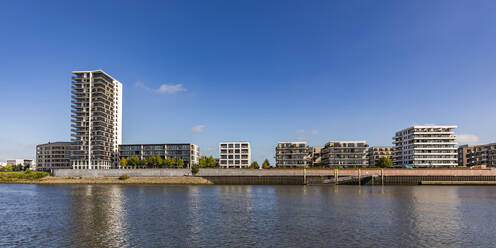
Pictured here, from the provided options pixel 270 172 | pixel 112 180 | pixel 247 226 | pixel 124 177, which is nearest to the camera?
pixel 247 226

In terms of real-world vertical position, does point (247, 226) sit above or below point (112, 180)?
above

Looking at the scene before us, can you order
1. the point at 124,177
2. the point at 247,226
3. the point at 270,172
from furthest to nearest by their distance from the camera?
the point at 124,177 → the point at 270,172 → the point at 247,226

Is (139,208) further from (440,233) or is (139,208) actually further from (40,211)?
(440,233)

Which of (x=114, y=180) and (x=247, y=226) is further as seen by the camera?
(x=114, y=180)

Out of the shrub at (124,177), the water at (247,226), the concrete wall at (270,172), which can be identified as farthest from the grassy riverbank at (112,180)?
the water at (247,226)

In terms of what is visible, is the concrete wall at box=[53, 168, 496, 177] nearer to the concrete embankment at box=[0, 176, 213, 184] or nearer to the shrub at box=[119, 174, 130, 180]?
the shrub at box=[119, 174, 130, 180]

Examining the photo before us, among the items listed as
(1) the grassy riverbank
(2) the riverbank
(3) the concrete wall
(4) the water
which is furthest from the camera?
(1) the grassy riverbank

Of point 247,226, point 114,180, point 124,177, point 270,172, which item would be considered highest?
point 247,226

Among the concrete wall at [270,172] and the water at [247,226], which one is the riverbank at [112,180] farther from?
the water at [247,226]

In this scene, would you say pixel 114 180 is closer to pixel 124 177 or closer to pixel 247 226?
pixel 124 177

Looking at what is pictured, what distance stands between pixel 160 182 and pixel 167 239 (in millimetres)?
127608

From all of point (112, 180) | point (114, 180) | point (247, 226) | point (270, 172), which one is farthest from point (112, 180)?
point (247, 226)

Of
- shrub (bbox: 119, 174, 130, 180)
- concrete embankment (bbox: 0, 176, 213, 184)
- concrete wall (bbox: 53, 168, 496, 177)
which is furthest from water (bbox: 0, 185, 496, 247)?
shrub (bbox: 119, 174, 130, 180)

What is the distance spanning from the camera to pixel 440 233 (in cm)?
4528
